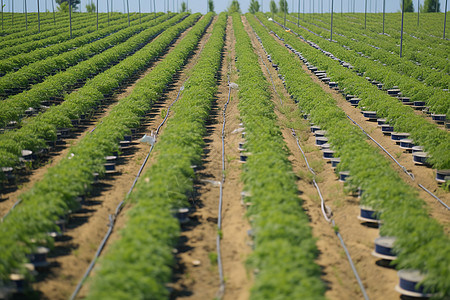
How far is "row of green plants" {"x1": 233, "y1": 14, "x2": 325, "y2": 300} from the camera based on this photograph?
8492mm

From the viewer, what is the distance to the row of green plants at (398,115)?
1729cm

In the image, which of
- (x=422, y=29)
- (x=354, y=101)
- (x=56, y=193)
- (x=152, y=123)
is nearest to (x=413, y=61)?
(x=354, y=101)

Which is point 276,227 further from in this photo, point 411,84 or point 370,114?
point 411,84

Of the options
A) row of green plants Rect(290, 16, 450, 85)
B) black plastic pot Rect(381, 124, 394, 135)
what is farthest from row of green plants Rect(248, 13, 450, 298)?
row of green plants Rect(290, 16, 450, 85)

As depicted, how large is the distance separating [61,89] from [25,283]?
789 inches

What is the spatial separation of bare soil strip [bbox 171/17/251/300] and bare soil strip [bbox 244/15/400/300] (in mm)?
1673

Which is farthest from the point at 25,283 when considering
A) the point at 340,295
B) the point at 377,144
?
the point at 377,144

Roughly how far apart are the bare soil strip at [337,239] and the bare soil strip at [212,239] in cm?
167

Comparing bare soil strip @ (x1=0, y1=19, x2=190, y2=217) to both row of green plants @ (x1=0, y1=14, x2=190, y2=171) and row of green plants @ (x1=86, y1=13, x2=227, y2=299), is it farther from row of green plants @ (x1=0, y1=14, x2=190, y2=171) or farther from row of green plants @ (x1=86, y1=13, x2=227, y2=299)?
row of green plants @ (x1=86, y1=13, x2=227, y2=299)

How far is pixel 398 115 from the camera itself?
2197cm

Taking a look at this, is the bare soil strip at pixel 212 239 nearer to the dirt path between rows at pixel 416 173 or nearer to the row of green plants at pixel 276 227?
the row of green plants at pixel 276 227

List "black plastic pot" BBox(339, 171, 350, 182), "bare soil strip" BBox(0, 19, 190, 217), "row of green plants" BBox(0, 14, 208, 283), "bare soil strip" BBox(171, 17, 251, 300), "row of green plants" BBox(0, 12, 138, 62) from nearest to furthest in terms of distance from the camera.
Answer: "row of green plants" BBox(0, 14, 208, 283) < "bare soil strip" BBox(171, 17, 251, 300) < "bare soil strip" BBox(0, 19, 190, 217) < "black plastic pot" BBox(339, 171, 350, 182) < "row of green plants" BBox(0, 12, 138, 62)

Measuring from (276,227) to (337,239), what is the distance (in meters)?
3.48

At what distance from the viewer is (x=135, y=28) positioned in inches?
2650
